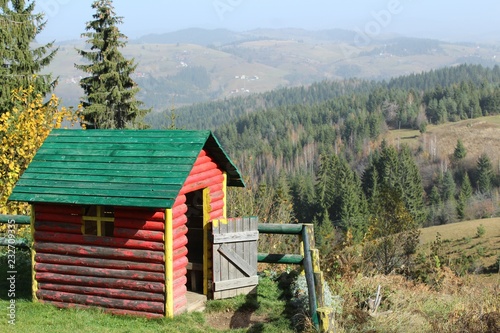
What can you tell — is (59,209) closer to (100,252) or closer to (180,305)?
(100,252)

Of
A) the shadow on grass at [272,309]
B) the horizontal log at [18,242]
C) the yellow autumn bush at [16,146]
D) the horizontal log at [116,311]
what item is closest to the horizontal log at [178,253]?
the horizontal log at [116,311]

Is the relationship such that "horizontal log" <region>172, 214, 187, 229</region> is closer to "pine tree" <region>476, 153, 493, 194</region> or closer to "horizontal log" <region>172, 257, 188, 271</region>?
"horizontal log" <region>172, 257, 188, 271</region>

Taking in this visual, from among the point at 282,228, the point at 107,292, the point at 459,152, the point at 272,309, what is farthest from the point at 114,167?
the point at 459,152

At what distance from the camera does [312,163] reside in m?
163

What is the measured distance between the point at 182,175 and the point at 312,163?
153269 mm

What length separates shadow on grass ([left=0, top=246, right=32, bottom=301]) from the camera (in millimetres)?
12250

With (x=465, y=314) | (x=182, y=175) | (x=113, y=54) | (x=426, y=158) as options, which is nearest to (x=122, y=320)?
(x=182, y=175)

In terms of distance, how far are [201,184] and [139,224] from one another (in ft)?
5.27

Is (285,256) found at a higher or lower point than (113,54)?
lower

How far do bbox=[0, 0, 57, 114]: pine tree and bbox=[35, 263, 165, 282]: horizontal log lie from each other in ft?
47.5

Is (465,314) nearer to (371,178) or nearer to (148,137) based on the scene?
(148,137)

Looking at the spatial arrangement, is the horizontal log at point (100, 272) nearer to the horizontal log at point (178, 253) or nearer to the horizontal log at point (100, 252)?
the horizontal log at point (100, 252)

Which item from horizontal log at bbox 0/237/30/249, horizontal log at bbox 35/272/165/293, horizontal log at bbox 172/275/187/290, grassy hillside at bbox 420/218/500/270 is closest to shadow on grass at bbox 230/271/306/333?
horizontal log at bbox 172/275/187/290

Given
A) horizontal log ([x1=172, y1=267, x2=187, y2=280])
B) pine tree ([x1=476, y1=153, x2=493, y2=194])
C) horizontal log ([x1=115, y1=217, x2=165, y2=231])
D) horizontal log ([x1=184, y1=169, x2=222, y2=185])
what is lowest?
pine tree ([x1=476, y1=153, x2=493, y2=194])
